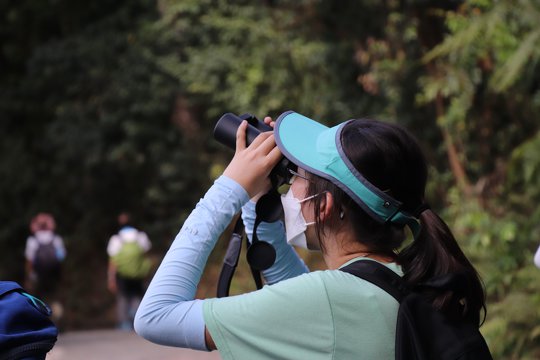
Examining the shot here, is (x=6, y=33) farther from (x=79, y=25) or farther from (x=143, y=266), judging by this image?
(x=143, y=266)

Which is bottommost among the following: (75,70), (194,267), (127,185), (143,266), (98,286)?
(98,286)

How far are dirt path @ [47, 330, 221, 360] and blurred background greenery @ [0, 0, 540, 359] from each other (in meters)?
1.79

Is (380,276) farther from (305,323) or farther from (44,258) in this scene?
(44,258)

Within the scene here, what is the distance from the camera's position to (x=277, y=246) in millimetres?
2795

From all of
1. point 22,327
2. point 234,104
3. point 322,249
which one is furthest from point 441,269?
point 234,104

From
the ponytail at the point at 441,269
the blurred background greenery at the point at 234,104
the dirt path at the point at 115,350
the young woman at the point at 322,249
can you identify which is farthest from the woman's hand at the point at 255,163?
the dirt path at the point at 115,350

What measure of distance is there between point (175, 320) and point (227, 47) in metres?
14.1

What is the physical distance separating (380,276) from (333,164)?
0.29 m

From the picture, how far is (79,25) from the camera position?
67.5 ft

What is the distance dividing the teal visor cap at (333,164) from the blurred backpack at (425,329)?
156 mm

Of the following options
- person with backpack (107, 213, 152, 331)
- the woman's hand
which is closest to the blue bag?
the woman's hand

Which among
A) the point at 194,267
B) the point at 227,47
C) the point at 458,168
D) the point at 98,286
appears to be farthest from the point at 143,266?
the point at 194,267

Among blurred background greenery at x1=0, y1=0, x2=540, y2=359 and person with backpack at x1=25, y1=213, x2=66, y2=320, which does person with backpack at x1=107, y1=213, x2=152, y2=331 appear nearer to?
person with backpack at x1=25, y1=213, x2=66, y2=320

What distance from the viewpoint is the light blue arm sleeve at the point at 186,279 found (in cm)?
221
